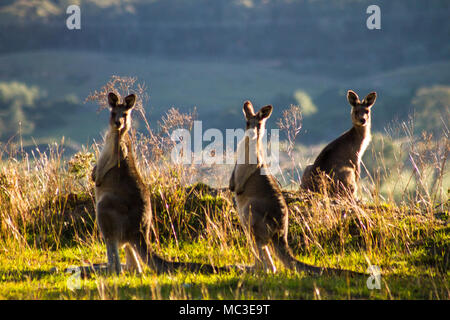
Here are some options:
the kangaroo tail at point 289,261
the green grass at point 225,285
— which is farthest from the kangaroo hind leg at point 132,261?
the kangaroo tail at point 289,261

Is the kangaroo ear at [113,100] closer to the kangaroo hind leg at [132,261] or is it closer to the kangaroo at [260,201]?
the kangaroo at [260,201]

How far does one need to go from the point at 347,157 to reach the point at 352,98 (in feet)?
4.99

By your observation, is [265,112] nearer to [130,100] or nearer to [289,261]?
[130,100]

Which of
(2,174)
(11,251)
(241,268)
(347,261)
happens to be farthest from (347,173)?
(2,174)

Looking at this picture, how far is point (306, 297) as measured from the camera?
6.43 meters

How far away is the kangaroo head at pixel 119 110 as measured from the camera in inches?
305

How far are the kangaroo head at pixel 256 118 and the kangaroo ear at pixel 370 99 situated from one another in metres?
5.14

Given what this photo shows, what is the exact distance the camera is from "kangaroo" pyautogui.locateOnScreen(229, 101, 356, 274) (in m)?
7.59

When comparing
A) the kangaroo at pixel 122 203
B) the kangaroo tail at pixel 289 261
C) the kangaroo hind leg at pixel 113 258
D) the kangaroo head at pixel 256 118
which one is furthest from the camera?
the kangaroo head at pixel 256 118

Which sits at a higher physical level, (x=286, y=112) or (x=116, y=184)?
(x=286, y=112)

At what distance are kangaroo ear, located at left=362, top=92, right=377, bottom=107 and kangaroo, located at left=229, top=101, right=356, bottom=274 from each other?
16.9 feet

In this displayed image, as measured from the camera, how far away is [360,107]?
12492 millimetres
